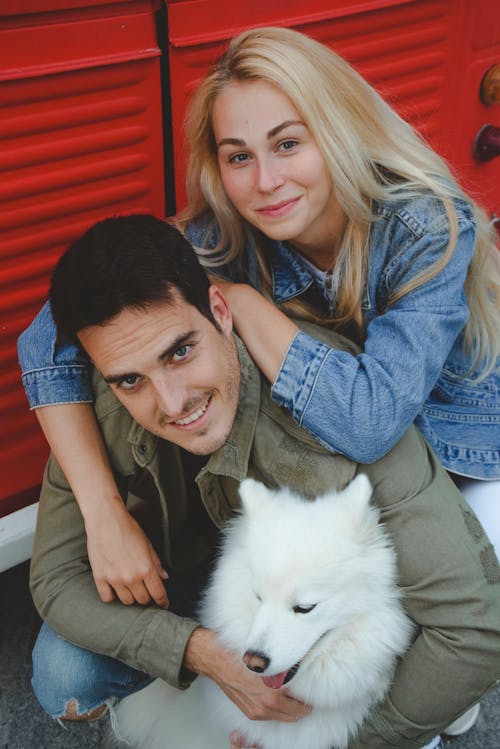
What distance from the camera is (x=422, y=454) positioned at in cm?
199

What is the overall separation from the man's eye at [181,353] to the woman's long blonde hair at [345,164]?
23.7 inches

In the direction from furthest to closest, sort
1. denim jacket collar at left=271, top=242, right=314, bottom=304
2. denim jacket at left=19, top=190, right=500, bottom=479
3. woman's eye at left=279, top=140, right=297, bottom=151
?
denim jacket collar at left=271, top=242, right=314, bottom=304 → woman's eye at left=279, top=140, right=297, bottom=151 → denim jacket at left=19, top=190, right=500, bottom=479

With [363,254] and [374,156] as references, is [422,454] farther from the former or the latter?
[374,156]

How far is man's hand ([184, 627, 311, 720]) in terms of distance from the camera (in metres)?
1.87

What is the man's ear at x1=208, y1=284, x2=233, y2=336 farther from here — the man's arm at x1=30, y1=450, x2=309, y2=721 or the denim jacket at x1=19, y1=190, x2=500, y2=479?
the man's arm at x1=30, y1=450, x2=309, y2=721

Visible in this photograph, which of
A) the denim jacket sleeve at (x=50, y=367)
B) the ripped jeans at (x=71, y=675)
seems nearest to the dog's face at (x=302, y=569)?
the ripped jeans at (x=71, y=675)

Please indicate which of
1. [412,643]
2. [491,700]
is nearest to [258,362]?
[412,643]

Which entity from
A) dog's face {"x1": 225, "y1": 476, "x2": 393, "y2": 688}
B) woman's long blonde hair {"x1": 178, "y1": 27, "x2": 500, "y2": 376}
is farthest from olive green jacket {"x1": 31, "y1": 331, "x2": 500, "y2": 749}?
woman's long blonde hair {"x1": 178, "y1": 27, "x2": 500, "y2": 376}

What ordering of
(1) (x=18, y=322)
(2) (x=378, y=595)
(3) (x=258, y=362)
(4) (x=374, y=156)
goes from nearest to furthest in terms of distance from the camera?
(2) (x=378, y=595)
(3) (x=258, y=362)
(4) (x=374, y=156)
(1) (x=18, y=322)

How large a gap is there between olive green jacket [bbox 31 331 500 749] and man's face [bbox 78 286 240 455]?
0.09 m

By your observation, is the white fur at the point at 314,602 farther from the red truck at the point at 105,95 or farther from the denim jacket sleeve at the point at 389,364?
the red truck at the point at 105,95

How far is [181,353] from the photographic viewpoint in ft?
6.37

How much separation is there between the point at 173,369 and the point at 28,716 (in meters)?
1.46

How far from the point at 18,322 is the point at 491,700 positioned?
6.52 ft
